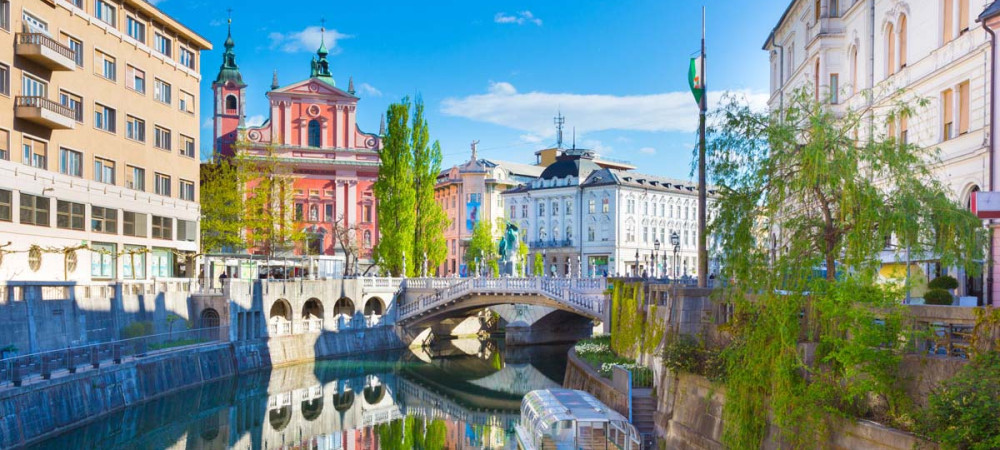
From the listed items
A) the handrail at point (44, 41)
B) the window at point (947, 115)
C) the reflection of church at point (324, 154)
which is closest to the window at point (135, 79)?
the handrail at point (44, 41)

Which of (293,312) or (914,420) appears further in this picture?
(293,312)

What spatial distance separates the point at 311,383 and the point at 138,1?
82.9ft

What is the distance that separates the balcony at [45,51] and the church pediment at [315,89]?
42.1 metres

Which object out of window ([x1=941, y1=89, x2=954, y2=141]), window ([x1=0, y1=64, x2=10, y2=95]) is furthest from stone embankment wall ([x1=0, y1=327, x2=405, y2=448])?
window ([x1=941, y1=89, x2=954, y2=141])

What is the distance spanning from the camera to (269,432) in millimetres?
39625

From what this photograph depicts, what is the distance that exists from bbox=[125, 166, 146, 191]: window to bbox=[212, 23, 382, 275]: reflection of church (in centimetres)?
3122

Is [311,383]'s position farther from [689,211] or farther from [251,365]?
[689,211]

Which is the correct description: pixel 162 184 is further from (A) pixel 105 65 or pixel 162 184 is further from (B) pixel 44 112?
(B) pixel 44 112

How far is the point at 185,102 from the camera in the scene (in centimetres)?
6244

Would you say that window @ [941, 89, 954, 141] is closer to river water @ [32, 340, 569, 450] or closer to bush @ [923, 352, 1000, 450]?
bush @ [923, 352, 1000, 450]

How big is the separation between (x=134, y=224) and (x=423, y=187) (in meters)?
25.4

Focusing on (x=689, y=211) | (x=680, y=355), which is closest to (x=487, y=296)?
(x=680, y=355)

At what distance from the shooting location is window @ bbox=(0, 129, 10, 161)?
44812 millimetres

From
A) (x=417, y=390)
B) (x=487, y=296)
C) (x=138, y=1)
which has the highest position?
(x=138, y=1)
